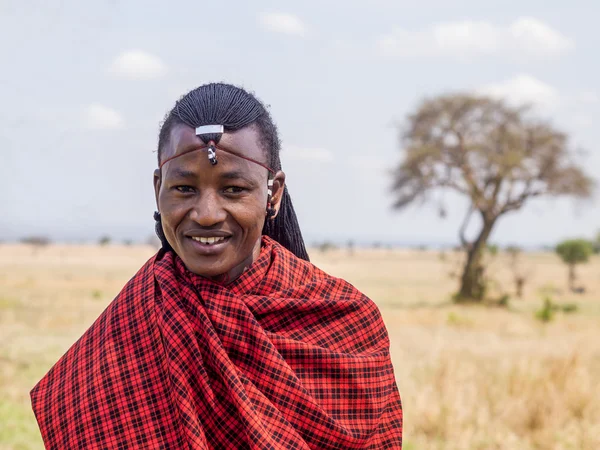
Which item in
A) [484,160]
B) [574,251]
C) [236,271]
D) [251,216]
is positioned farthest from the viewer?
[574,251]

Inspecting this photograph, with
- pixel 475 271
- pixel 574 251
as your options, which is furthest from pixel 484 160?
pixel 574 251

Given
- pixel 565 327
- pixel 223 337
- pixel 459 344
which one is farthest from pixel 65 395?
pixel 565 327

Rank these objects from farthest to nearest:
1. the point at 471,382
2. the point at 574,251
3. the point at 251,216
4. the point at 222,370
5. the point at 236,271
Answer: the point at 574,251 < the point at 471,382 < the point at 236,271 < the point at 251,216 < the point at 222,370

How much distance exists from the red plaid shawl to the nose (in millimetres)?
247

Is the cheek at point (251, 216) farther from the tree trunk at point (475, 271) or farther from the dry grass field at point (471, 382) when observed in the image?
the tree trunk at point (475, 271)

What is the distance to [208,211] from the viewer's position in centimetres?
219

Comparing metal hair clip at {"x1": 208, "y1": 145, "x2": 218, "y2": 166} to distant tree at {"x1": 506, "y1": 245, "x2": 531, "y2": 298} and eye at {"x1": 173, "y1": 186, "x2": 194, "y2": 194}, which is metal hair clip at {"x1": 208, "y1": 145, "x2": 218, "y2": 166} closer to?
eye at {"x1": 173, "y1": 186, "x2": 194, "y2": 194}

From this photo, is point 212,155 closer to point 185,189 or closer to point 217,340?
point 185,189

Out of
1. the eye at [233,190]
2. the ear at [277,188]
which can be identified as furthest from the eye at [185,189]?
the ear at [277,188]

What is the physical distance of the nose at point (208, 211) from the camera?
7.18ft

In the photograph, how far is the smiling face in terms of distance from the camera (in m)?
2.22

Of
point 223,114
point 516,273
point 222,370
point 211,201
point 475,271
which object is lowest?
point 516,273

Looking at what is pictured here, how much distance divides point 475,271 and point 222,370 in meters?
17.8

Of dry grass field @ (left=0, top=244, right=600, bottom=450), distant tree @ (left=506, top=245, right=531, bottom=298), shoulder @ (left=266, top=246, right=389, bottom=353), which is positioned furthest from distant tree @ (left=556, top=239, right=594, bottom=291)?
shoulder @ (left=266, top=246, right=389, bottom=353)
